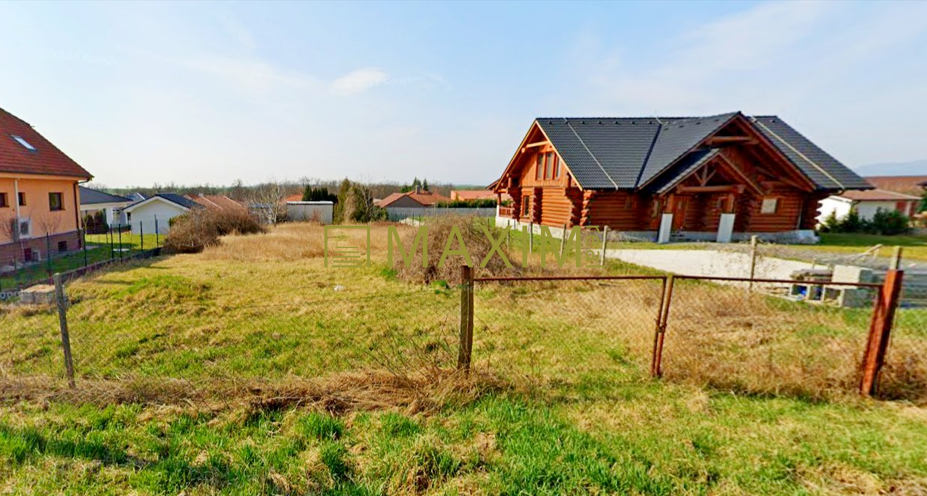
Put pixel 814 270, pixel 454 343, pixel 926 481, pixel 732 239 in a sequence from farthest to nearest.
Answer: pixel 732 239, pixel 814 270, pixel 454 343, pixel 926 481

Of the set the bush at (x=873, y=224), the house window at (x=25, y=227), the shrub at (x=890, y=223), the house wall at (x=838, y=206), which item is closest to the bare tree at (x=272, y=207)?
the house window at (x=25, y=227)

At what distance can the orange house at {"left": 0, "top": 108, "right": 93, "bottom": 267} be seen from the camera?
44.5 ft

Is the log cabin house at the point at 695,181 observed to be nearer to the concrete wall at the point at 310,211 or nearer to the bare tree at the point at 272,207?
the bare tree at the point at 272,207

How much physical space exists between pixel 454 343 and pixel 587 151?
1569 centimetres

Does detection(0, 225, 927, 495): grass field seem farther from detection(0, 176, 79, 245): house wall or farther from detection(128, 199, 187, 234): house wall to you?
detection(128, 199, 187, 234): house wall

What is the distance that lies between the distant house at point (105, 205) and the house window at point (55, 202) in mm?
20229

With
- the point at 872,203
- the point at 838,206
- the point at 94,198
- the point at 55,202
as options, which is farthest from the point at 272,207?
the point at 872,203

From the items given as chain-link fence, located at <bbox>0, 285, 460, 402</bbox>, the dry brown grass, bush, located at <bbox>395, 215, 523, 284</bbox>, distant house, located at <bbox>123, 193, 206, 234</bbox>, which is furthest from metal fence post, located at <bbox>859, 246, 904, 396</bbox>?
distant house, located at <bbox>123, 193, 206, 234</bbox>

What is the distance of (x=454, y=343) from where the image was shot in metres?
5.29

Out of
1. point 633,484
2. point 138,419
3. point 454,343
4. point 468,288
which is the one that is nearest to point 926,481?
point 633,484

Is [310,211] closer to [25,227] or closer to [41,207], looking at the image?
[41,207]

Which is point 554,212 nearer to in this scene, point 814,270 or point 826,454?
point 814,270

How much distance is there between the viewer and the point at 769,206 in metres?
17.1

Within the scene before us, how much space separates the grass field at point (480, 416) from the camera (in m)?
2.29
